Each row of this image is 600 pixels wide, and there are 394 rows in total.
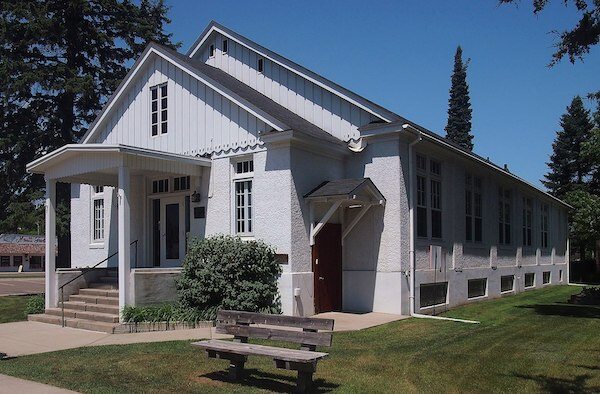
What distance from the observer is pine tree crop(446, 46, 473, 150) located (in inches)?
2190

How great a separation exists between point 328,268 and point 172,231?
472 centimetres

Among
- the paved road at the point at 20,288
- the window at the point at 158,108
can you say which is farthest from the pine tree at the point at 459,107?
the window at the point at 158,108

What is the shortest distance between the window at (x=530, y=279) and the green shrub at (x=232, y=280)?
15389 mm

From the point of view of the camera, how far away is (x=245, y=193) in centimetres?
1507

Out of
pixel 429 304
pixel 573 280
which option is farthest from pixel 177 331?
pixel 573 280

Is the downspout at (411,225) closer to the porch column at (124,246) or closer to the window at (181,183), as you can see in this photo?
the window at (181,183)

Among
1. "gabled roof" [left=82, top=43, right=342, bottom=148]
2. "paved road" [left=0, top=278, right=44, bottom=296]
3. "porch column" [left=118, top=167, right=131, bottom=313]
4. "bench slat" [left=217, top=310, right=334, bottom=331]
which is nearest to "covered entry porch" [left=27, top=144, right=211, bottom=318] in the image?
"porch column" [left=118, top=167, right=131, bottom=313]

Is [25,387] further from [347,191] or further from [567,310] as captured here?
[567,310]

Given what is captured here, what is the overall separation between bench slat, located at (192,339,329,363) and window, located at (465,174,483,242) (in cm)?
1281

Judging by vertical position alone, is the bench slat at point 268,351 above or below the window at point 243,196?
below

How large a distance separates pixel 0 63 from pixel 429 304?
18695 millimetres

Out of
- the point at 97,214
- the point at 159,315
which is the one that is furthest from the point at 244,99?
the point at 97,214

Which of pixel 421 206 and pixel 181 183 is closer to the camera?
pixel 421 206

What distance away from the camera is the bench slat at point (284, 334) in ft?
24.5
